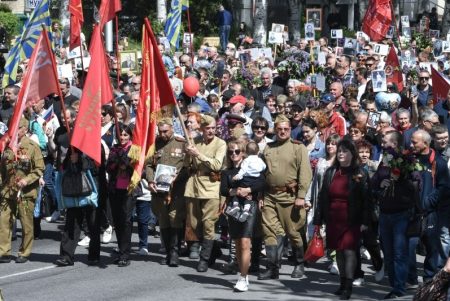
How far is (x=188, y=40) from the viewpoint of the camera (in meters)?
29.9

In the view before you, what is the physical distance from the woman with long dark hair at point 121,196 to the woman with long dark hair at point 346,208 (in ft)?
9.54

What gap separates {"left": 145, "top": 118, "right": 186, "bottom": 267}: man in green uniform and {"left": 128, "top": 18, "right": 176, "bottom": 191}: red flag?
0.45 m

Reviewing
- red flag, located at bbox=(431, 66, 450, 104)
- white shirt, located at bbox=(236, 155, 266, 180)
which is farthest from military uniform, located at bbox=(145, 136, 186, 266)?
red flag, located at bbox=(431, 66, 450, 104)

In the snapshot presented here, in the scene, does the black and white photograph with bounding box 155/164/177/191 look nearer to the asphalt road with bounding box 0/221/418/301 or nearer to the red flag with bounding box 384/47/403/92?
the asphalt road with bounding box 0/221/418/301

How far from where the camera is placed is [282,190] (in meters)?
14.0

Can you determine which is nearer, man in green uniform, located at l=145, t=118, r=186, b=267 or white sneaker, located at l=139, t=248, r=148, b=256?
man in green uniform, located at l=145, t=118, r=186, b=267

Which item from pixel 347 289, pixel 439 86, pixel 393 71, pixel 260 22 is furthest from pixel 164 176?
pixel 260 22

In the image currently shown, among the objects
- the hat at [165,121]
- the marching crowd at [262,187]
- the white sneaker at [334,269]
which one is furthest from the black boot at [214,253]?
the hat at [165,121]

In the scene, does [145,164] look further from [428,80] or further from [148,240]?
[428,80]

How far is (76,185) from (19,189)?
0.89 meters

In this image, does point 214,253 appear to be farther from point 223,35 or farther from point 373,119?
point 223,35

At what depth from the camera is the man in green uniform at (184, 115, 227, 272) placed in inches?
568

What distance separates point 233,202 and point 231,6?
3518 cm

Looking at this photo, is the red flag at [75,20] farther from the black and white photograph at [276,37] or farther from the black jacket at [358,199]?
the black jacket at [358,199]
